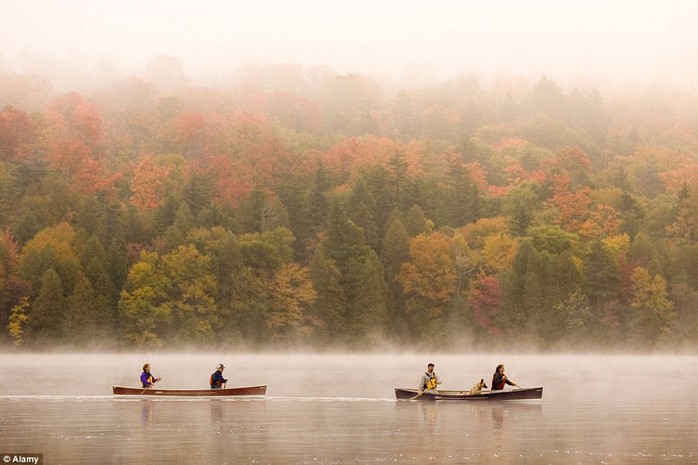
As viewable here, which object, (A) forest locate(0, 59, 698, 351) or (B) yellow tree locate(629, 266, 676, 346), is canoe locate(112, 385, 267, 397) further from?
(B) yellow tree locate(629, 266, 676, 346)

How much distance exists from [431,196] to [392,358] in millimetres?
42734

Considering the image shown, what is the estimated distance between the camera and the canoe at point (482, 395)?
60.2 meters

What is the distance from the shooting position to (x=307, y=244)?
163m

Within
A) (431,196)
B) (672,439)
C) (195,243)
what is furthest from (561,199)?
(672,439)

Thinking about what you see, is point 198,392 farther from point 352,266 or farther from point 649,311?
point 649,311

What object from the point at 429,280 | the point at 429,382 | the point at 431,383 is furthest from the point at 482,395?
the point at 429,280

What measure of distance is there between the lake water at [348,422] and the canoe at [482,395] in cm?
51

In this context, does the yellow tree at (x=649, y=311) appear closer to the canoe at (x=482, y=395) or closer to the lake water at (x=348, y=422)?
the lake water at (x=348, y=422)

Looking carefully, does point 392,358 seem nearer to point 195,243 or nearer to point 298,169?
point 195,243

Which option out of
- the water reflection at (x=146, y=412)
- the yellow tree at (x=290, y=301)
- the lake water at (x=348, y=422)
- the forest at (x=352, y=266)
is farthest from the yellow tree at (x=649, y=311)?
the water reflection at (x=146, y=412)

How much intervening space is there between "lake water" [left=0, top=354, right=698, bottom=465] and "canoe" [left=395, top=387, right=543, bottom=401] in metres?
0.51

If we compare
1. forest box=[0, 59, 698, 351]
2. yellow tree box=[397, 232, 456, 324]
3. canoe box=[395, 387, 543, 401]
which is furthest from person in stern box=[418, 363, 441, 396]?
yellow tree box=[397, 232, 456, 324]

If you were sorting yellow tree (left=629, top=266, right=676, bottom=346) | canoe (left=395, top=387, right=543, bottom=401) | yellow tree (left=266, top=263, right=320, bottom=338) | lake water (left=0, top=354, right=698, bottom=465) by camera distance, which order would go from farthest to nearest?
1. yellow tree (left=266, top=263, right=320, bottom=338)
2. yellow tree (left=629, top=266, right=676, bottom=346)
3. canoe (left=395, top=387, right=543, bottom=401)
4. lake water (left=0, top=354, right=698, bottom=465)

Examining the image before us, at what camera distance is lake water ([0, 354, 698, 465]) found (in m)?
40.0
